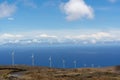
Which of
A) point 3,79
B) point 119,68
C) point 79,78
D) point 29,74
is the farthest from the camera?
point 119,68

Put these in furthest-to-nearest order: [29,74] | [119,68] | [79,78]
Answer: [119,68] < [29,74] < [79,78]

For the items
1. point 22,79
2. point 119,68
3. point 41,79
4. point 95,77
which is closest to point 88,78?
point 95,77

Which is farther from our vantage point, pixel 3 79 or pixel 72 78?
pixel 72 78

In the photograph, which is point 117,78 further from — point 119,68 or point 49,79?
point 119,68

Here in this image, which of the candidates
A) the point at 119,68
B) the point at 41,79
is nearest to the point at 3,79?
the point at 41,79

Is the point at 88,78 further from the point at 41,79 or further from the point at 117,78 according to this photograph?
the point at 41,79

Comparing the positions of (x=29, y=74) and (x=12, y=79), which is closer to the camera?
(x=12, y=79)

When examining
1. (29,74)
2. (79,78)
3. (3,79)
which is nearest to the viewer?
(3,79)

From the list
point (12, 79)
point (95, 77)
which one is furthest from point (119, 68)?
point (12, 79)
